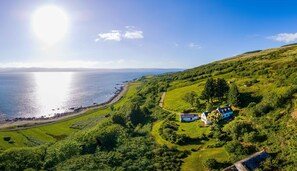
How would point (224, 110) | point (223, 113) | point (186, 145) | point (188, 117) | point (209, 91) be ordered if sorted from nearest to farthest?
1. point (186, 145)
2. point (223, 113)
3. point (224, 110)
4. point (188, 117)
5. point (209, 91)

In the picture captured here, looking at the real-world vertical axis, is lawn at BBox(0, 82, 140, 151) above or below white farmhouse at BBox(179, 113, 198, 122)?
below

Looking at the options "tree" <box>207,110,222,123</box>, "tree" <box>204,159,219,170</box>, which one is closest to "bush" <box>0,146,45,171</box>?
"tree" <box>204,159,219,170</box>

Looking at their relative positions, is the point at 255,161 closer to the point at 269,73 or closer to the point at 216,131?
the point at 216,131

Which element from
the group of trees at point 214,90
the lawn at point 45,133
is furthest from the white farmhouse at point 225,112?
the lawn at point 45,133

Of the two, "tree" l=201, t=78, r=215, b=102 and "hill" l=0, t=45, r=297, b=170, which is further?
"tree" l=201, t=78, r=215, b=102

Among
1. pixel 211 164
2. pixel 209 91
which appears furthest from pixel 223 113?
pixel 211 164

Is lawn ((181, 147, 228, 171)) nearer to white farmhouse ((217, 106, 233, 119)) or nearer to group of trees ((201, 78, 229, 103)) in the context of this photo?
white farmhouse ((217, 106, 233, 119))

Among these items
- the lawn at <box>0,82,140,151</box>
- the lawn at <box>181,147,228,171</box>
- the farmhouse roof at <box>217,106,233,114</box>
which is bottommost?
the lawn at <box>0,82,140,151</box>

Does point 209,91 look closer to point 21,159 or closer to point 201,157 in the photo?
point 201,157

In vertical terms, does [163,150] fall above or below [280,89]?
below

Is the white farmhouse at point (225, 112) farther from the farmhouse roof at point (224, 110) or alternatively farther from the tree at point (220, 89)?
the tree at point (220, 89)

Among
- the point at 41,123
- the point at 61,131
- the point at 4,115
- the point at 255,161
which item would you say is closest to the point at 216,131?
the point at 255,161
